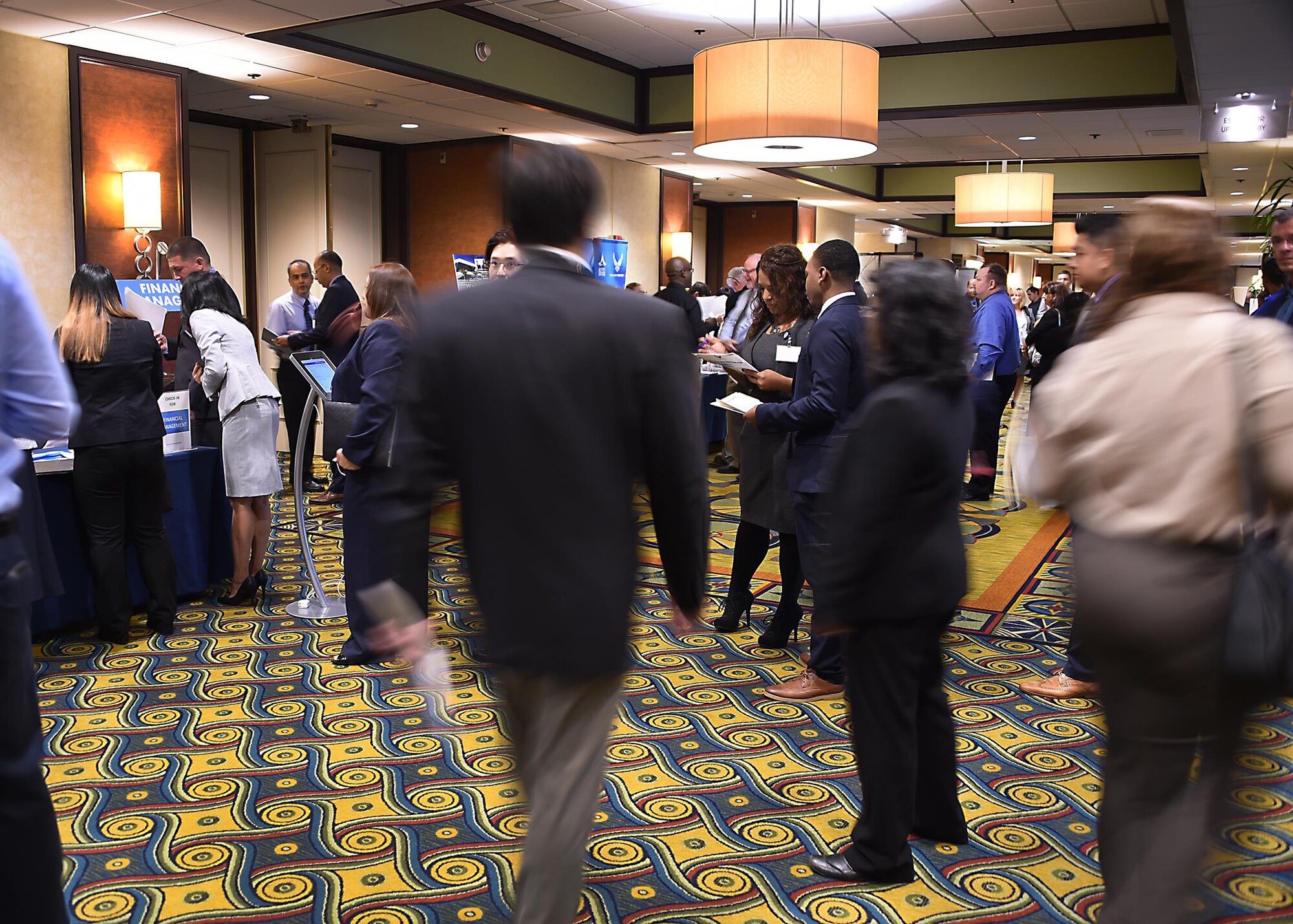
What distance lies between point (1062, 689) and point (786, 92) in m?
2.75

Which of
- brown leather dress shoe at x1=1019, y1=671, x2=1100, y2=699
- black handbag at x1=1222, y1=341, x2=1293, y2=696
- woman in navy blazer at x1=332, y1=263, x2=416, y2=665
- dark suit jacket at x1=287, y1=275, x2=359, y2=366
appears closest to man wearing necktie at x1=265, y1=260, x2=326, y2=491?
dark suit jacket at x1=287, y1=275, x2=359, y2=366

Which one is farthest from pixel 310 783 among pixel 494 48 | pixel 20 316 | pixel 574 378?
pixel 494 48

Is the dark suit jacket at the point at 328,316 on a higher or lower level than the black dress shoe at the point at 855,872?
higher

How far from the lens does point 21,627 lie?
6.01 feet

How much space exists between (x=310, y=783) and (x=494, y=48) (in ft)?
21.8

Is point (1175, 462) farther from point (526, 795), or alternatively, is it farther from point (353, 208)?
point (353, 208)

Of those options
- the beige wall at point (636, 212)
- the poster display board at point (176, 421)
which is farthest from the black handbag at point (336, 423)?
the beige wall at point (636, 212)

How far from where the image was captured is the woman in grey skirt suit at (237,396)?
4.60 meters

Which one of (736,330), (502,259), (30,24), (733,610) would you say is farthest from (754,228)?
(502,259)

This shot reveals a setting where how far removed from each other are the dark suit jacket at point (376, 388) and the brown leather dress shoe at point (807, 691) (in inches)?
66.1

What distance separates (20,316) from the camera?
1.85 meters

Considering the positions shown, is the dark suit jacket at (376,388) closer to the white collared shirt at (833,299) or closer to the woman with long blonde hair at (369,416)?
the woman with long blonde hair at (369,416)

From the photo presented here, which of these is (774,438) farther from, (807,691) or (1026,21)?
(1026,21)

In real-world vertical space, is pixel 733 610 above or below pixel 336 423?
below
